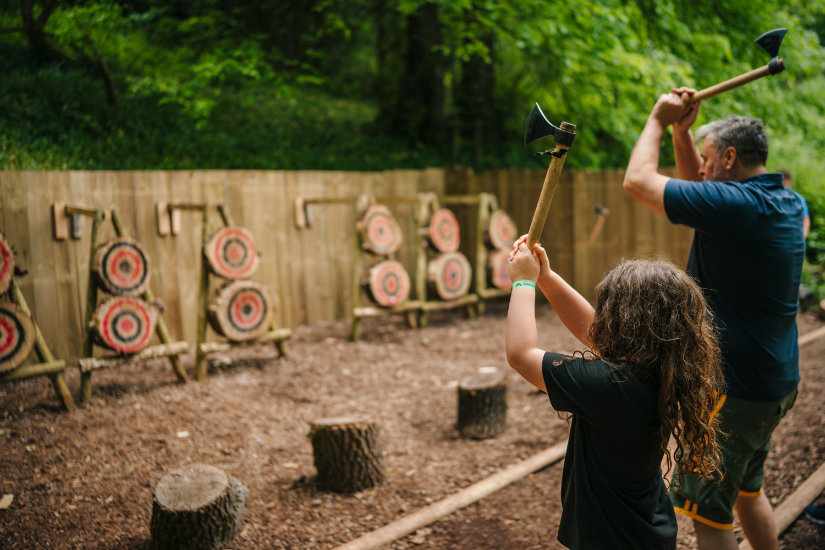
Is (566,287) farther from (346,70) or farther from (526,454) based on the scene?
(346,70)

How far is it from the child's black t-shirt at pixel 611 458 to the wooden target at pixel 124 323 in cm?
399

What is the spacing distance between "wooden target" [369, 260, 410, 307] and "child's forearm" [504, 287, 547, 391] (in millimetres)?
4875

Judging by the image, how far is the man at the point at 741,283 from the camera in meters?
2.16

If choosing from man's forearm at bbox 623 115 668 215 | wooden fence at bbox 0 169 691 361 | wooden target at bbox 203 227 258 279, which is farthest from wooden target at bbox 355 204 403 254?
man's forearm at bbox 623 115 668 215

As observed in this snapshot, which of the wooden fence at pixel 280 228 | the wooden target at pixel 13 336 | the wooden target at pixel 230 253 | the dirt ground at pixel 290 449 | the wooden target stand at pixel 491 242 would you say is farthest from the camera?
the wooden target stand at pixel 491 242

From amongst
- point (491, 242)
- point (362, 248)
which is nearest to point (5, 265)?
point (362, 248)

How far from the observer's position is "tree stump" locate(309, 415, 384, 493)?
3.54 meters

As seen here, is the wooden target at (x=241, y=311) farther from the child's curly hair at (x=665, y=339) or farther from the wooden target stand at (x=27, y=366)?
the child's curly hair at (x=665, y=339)

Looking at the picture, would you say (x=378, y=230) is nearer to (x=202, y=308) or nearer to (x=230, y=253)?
(x=230, y=253)

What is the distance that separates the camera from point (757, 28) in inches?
328

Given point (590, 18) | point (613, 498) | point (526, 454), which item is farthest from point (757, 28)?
point (613, 498)

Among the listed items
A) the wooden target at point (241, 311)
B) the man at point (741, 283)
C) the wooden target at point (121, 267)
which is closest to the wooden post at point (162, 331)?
the wooden target at point (121, 267)

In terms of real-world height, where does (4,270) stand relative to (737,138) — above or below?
below

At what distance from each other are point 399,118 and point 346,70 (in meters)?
4.61
